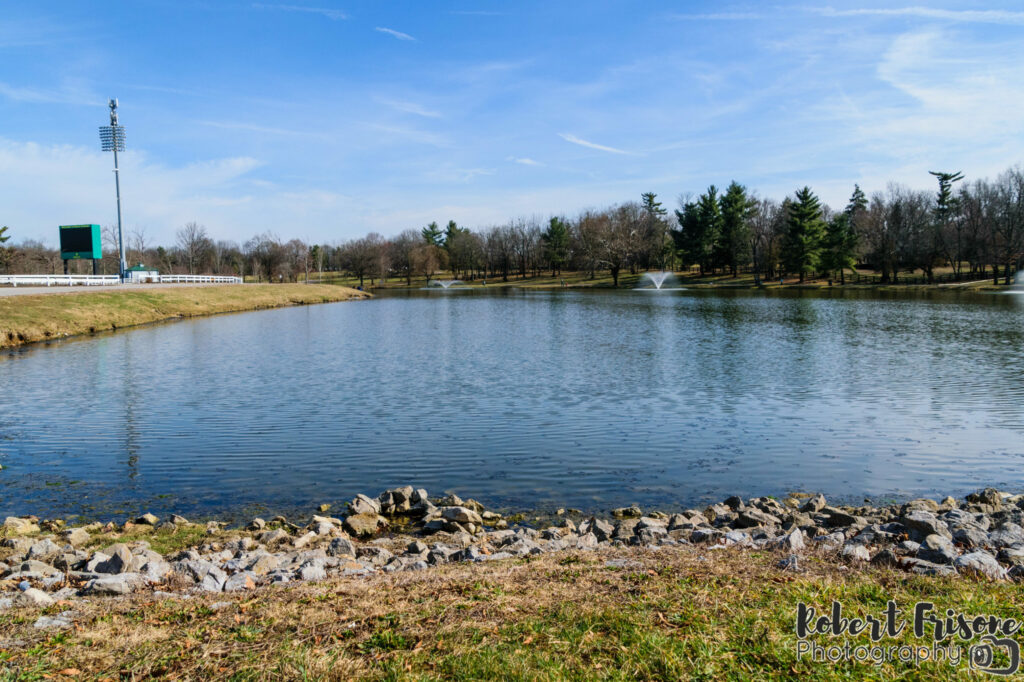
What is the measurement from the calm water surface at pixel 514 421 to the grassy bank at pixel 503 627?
15.5 feet

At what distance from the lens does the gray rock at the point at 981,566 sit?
6031mm

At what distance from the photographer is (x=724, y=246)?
99688 millimetres

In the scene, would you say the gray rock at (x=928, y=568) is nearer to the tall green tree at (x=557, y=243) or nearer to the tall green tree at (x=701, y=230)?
the tall green tree at (x=701, y=230)

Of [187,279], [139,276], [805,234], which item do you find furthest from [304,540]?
[805,234]

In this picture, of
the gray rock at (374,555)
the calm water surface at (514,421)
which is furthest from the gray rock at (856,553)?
the gray rock at (374,555)

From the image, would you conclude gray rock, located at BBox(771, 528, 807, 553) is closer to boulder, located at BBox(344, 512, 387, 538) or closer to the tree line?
boulder, located at BBox(344, 512, 387, 538)

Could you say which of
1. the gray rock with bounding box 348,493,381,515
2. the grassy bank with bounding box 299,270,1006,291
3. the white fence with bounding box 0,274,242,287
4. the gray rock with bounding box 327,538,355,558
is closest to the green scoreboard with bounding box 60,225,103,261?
the white fence with bounding box 0,274,242,287

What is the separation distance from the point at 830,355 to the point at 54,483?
2458cm

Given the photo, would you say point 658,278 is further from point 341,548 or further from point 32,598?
point 32,598

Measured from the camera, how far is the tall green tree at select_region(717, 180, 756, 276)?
97.5 meters

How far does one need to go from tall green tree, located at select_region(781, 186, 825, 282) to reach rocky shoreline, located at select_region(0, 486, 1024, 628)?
7933cm

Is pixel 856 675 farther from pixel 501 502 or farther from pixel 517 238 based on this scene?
pixel 517 238

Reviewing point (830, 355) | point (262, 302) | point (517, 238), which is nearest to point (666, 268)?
point (517, 238)

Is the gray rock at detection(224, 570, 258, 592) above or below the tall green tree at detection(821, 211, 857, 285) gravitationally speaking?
below
